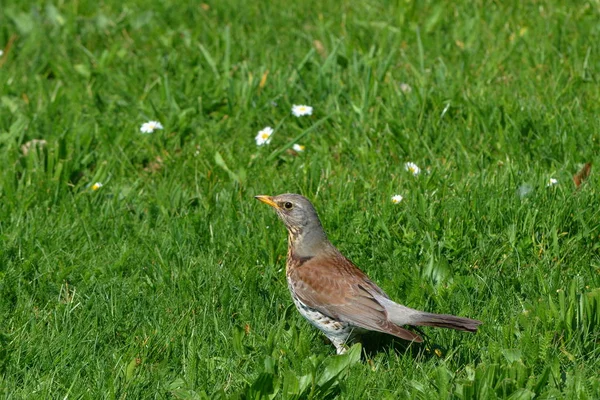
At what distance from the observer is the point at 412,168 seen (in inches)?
255

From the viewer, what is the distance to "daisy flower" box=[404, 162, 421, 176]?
6439 mm

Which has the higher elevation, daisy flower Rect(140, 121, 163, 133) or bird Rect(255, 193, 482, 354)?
bird Rect(255, 193, 482, 354)

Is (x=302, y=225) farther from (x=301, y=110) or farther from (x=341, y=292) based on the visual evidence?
(x=301, y=110)

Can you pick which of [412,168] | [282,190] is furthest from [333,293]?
[412,168]

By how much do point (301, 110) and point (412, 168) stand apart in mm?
1200

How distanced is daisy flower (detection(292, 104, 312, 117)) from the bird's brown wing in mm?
2165

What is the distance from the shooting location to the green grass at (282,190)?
4.71m

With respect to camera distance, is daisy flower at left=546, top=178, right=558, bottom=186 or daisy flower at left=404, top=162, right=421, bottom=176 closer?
daisy flower at left=546, top=178, right=558, bottom=186

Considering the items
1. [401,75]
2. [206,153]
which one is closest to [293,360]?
[206,153]

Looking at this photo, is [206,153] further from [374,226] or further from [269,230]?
[374,226]

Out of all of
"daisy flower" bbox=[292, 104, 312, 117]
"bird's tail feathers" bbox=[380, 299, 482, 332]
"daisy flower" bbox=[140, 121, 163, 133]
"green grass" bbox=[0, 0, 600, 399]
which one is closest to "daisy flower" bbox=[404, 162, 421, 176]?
"green grass" bbox=[0, 0, 600, 399]

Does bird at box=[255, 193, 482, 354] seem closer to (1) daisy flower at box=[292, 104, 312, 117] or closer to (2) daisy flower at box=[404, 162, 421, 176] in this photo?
(2) daisy flower at box=[404, 162, 421, 176]

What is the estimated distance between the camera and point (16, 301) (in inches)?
210

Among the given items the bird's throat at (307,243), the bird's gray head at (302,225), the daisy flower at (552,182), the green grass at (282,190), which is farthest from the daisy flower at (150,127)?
the daisy flower at (552,182)
